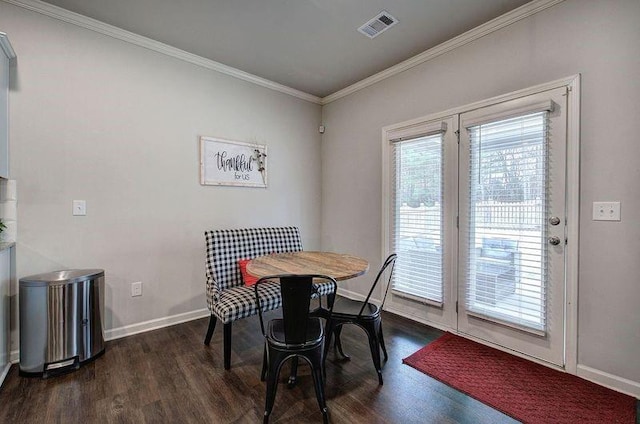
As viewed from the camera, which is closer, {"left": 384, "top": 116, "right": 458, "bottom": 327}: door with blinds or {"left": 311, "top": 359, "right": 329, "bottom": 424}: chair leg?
{"left": 311, "top": 359, "right": 329, "bottom": 424}: chair leg

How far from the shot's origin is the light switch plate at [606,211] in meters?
1.88

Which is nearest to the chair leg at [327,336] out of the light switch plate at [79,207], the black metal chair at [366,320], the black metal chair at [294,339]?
the black metal chair at [366,320]

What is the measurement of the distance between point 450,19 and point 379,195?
172 cm

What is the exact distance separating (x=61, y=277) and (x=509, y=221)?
3384 mm

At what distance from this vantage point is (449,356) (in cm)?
230

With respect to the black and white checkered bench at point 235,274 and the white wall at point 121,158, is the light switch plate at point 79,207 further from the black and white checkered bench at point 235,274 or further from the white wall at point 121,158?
the black and white checkered bench at point 235,274

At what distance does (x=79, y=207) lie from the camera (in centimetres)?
241

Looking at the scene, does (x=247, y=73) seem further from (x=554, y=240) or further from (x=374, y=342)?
(x=554, y=240)

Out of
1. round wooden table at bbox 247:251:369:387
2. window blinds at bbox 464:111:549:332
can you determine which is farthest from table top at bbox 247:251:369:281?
window blinds at bbox 464:111:549:332

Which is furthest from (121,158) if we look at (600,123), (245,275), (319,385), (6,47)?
(600,123)

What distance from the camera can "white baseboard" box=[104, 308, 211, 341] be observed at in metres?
2.57

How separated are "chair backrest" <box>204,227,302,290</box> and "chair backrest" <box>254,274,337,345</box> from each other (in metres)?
1.05

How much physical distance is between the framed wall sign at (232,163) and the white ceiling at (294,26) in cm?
Answer: 86

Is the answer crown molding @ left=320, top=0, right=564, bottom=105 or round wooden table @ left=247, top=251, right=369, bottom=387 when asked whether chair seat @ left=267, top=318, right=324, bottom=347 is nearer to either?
round wooden table @ left=247, top=251, right=369, bottom=387
